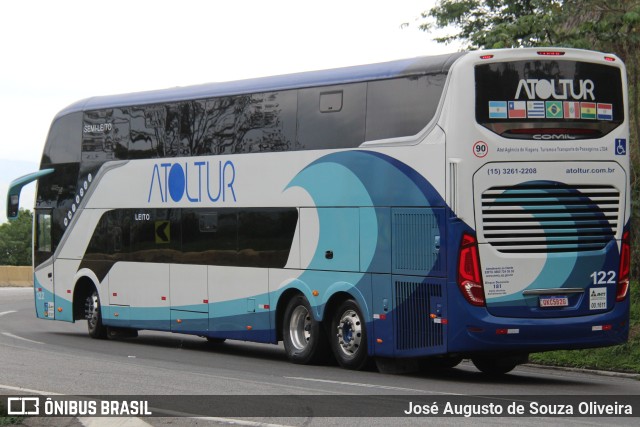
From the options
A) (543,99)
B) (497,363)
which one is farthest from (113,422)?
(497,363)

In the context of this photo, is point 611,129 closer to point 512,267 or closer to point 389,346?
point 512,267

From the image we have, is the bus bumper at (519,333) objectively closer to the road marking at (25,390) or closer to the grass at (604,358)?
the grass at (604,358)

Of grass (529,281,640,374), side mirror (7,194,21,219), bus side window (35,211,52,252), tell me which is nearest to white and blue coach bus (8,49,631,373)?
grass (529,281,640,374)

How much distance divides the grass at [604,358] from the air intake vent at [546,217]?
3.62m

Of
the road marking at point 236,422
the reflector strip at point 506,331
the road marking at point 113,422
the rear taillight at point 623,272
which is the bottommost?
the road marking at point 236,422

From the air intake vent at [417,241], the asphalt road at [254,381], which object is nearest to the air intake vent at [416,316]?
the air intake vent at [417,241]

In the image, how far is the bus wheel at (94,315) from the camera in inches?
939

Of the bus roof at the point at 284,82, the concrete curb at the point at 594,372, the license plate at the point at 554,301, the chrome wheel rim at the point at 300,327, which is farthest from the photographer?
the chrome wheel rim at the point at 300,327

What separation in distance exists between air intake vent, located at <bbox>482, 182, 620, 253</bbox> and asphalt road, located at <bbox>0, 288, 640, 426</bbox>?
5.80 ft

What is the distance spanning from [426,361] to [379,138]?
3308mm

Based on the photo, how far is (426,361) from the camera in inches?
700

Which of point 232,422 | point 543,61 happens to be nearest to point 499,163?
point 543,61

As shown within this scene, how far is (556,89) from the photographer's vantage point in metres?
15.7

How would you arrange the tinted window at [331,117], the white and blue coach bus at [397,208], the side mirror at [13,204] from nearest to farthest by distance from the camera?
the white and blue coach bus at [397,208] < the tinted window at [331,117] < the side mirror at [13,204]
